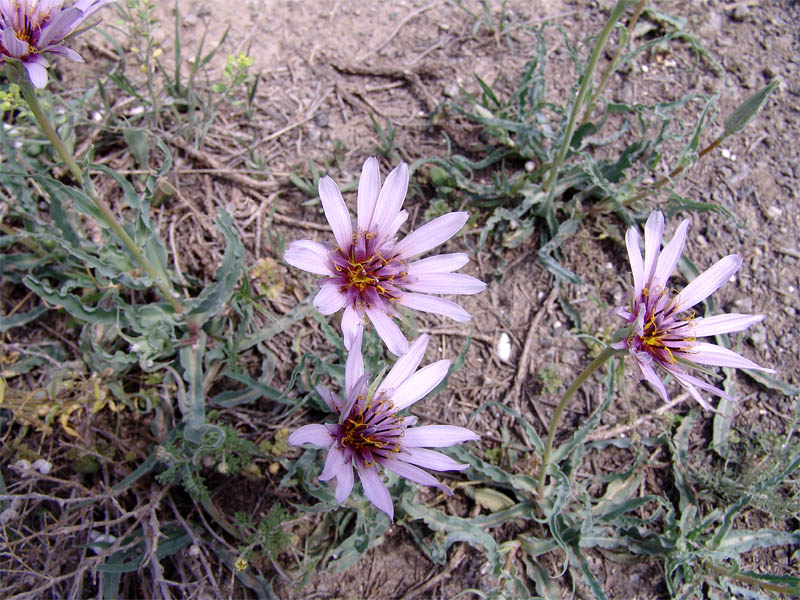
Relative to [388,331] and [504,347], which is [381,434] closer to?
[388,331]

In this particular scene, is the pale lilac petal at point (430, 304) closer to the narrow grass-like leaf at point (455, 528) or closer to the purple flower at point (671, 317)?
the purple flower at point (671, 317)

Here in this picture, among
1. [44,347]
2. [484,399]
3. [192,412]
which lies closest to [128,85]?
[44,347]

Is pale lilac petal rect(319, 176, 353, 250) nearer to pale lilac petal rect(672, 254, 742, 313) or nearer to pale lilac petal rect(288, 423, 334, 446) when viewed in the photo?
pale lilac petal rect(288, 423, 334, 446)

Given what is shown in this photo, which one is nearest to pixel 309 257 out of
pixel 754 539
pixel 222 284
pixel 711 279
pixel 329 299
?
pixel 329 299

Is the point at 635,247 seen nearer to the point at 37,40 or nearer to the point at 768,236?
the point at 768,236

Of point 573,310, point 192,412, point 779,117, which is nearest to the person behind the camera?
point 192,412

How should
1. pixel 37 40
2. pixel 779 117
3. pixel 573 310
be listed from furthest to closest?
1. pixel 779 117
2. pixel 573 310
3. pixel 37 40
